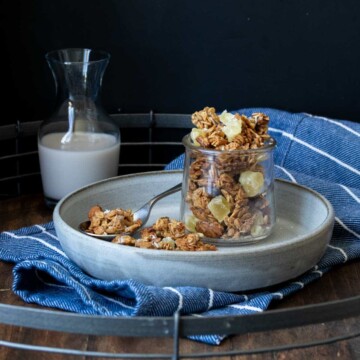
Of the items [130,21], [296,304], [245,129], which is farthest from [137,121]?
[296,304]

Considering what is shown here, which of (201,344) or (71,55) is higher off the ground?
(71,55)

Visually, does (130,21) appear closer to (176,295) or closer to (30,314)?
(176,295)

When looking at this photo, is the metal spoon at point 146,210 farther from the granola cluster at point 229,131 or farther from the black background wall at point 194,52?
the black background wall at point 194,52

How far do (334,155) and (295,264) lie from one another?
37 cm

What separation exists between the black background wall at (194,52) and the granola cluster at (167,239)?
1.67ft

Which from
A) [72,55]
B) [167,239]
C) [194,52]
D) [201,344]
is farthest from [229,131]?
[194,52]

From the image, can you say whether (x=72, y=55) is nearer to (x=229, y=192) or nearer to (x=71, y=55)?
(x=71, y=55)

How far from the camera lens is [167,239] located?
967 mm

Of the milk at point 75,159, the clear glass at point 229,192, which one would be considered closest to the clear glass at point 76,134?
the milk at point 75,159

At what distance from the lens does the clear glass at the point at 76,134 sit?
1.23 metres

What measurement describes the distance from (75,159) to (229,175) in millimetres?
327

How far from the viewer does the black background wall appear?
1.41 metres

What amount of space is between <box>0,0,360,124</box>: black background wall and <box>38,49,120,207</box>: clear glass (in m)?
0.18

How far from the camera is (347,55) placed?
1.42 metres
